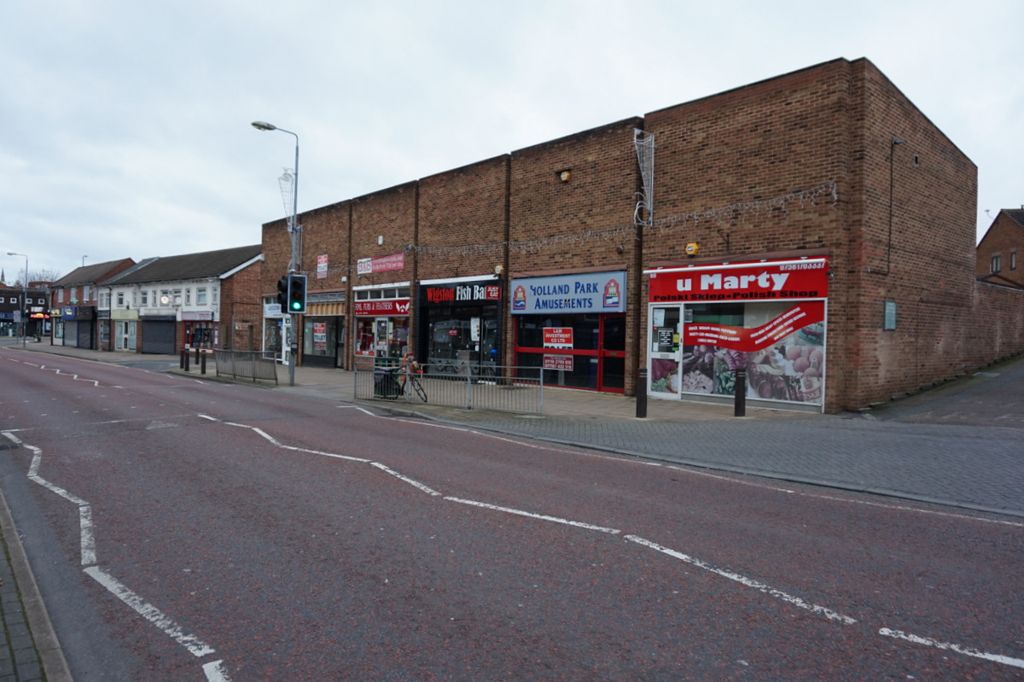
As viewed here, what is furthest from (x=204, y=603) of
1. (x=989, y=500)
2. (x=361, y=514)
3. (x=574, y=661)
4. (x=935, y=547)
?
(x=989, y=500)

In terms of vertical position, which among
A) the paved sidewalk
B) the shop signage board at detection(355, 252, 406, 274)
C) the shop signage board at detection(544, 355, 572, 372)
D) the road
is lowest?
the road

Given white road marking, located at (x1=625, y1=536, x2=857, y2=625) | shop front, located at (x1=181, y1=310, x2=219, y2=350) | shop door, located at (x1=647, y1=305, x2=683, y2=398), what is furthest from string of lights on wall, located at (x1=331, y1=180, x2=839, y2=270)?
shop front, located at (x1=181, y1=310, x2=219, y2=350)

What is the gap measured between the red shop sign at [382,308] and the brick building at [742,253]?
231 cm

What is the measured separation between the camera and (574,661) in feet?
11.2

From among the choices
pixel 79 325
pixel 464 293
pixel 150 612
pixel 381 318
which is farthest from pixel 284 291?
pixel 79 325

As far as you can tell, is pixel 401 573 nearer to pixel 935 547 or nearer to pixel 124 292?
pixel 935 547

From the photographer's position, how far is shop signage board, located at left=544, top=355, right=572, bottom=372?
741 inches

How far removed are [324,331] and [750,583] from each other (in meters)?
27.0

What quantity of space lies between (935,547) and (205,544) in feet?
20.6

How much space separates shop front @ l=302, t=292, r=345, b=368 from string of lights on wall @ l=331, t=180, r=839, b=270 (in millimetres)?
7931

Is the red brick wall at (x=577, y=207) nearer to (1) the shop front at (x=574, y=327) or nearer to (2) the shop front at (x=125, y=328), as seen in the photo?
(1) the shop front at (x=574, y=327)

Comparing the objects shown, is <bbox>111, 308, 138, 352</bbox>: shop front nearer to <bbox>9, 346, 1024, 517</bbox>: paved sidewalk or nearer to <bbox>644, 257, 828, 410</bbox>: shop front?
<bbox>9, 346, 1024, 517</bbox>: paved sidewalk

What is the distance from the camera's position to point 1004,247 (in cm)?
4719

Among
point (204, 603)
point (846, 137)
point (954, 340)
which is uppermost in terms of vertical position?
point (846, 137)
